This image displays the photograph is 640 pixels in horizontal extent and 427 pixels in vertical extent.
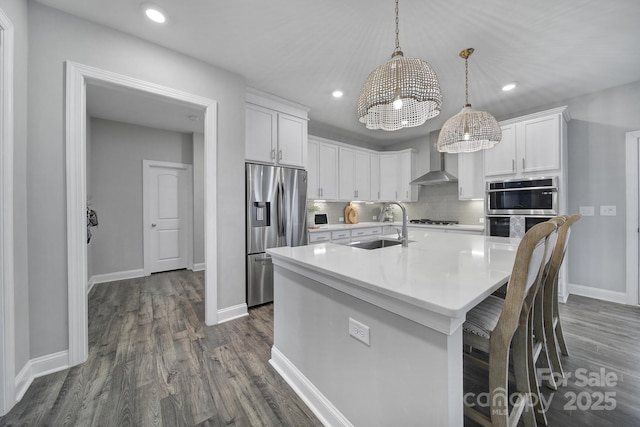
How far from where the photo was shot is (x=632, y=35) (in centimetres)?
211

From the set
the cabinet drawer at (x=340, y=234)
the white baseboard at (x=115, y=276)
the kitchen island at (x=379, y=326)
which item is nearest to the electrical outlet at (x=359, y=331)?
the kitchen island at (x=379, y=326)

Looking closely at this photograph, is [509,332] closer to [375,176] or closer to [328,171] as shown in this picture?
[328,171]

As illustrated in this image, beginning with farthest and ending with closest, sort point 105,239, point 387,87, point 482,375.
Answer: point 105,239 < point 482,375 < point 387,87

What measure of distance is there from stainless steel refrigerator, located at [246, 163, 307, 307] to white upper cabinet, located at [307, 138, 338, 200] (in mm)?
778

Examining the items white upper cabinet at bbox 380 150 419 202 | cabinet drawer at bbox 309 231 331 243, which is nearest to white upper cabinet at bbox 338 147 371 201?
white upper cabinet at bbox 380 150 419 202

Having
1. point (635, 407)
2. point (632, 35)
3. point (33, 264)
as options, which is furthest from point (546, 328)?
point (33, 264)

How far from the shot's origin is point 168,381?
1.72m

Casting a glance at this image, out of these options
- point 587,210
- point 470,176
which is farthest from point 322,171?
point 587,210

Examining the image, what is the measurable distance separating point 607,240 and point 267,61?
4.75 meters

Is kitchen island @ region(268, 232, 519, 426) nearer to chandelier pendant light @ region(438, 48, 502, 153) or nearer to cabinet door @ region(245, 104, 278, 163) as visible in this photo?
chandelier pendant light @ region(438, 48, 502, 153)

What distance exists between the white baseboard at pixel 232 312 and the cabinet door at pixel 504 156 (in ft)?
12.8

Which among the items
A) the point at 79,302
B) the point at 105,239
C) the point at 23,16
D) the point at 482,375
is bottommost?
the point at 482,375

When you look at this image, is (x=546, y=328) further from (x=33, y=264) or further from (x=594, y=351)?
(x=33, y=264)

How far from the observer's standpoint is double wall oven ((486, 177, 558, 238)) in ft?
10.3
